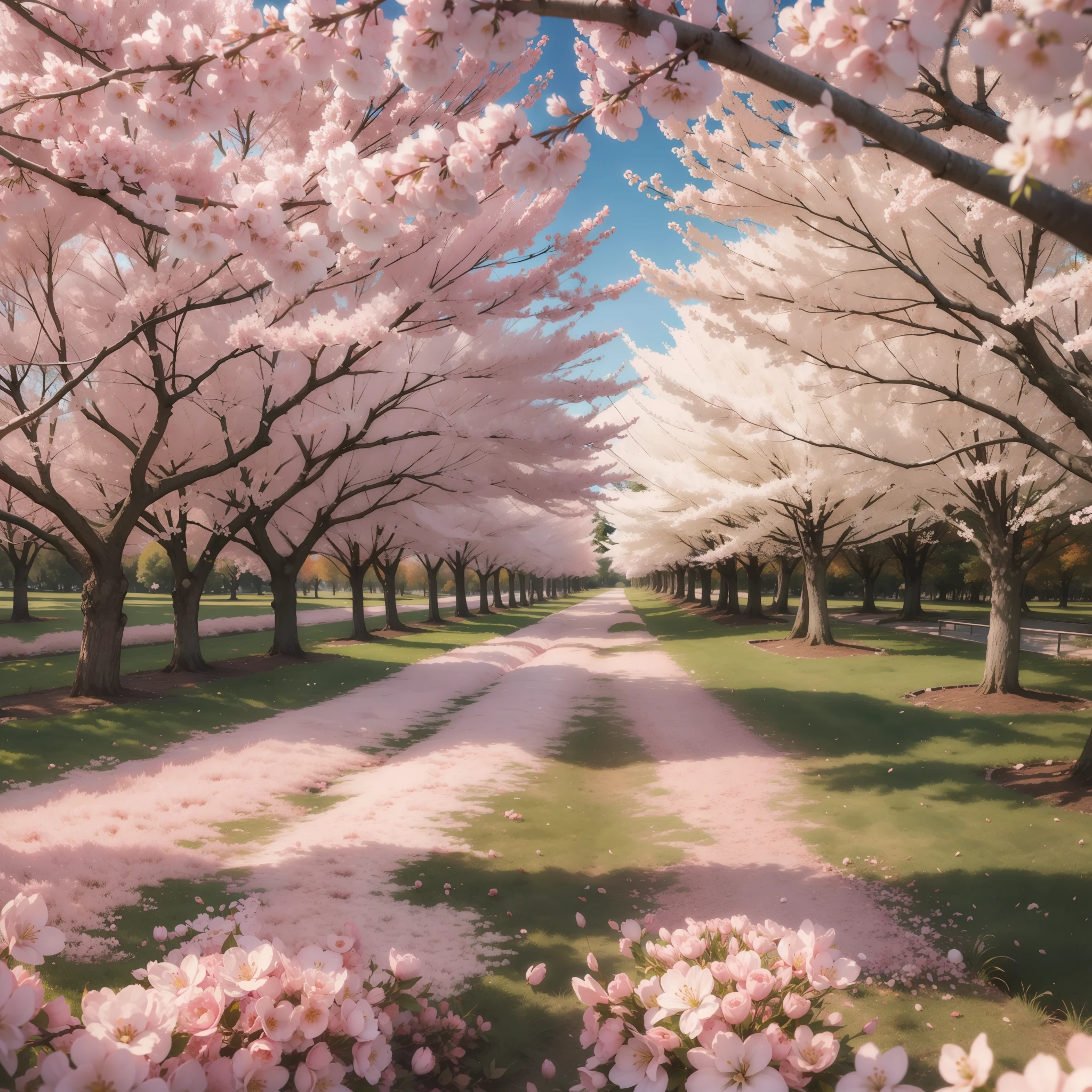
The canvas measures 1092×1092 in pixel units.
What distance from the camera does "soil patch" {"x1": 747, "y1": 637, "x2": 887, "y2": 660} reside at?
20.6 metres

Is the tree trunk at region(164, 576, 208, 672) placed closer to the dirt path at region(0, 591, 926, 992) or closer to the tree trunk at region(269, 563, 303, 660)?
the tree trunk at region(269, 563, 303, 660)

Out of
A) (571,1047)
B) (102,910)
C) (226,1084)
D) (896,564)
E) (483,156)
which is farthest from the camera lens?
(896,564)

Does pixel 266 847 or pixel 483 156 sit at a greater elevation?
pixel 483 156

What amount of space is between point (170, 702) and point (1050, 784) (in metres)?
14.0

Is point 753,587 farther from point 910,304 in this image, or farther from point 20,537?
point 20,537

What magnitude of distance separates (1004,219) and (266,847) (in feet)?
31.1

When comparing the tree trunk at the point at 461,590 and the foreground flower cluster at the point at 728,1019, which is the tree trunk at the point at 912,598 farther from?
the foreground flower cluster at the point at 728,1019

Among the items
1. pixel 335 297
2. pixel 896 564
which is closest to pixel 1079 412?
pixel 335 297

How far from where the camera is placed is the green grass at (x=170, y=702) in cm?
1031

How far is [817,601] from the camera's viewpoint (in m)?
23.0

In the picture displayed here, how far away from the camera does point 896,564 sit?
56094 millimetres

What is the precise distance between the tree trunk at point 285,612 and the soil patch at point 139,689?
0.40m

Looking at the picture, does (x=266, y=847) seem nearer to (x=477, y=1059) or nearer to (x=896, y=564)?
(x=477, y=1059)

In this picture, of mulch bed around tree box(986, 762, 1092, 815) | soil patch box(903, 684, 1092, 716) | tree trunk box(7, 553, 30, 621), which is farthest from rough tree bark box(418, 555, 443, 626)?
mulch bed around tree box(986, 762, 1092, 815)
